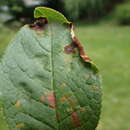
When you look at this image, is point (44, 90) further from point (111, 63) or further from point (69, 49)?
point (111, 63)

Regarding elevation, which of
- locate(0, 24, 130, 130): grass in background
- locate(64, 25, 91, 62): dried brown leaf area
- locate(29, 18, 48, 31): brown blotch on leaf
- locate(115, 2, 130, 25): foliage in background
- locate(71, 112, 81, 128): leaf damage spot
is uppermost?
locate(29, 18, 48, 31): brown blotch on leaf

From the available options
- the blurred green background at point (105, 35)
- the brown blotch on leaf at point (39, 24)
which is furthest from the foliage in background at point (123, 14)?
the brown blotch on leaf at point (39, 24)

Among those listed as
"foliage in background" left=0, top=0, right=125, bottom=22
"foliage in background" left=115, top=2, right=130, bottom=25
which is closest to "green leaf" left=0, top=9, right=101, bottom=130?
"foliage in background" left=0, top=0, right=125, bottom=22

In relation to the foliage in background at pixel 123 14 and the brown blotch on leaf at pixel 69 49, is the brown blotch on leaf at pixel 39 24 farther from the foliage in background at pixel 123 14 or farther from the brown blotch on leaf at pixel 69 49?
the foliage in background at pixel 123 14

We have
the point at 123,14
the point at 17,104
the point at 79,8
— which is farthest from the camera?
the point at 79,8

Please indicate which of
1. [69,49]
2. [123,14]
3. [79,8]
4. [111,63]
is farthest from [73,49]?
[79,8]

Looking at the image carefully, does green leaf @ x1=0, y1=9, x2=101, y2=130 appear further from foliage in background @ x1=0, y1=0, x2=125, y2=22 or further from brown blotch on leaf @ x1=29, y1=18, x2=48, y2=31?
foliage in background @ x1=0, y1=0, x2=125, y2=22
